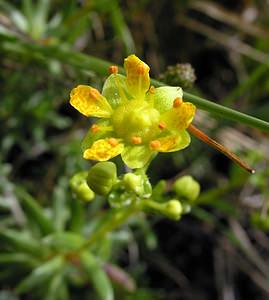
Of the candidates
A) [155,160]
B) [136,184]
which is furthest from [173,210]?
[155,160]

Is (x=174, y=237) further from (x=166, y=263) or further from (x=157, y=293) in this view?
(x=157, y=293)

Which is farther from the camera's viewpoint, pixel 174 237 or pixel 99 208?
pixel 174 237

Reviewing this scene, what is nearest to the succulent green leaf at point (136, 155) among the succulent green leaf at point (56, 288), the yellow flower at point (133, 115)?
the yellow flower at point (133, 115)

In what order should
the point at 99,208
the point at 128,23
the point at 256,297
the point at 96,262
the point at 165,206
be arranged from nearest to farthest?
the point at 165,206 → the point at 96,262 → the point at 99,208 → the point at 256,297 → the point at 128,23

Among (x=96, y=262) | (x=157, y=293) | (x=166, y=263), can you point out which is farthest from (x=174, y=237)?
(x=96, y=262)

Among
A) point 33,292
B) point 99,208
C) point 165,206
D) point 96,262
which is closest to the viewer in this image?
point 165,206
